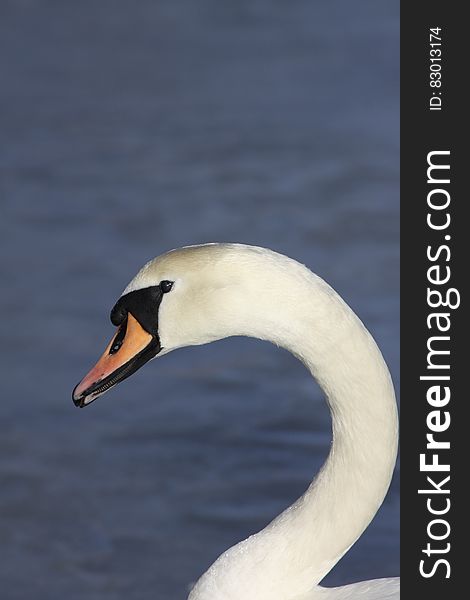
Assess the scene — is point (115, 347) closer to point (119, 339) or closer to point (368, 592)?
point (119, 339)

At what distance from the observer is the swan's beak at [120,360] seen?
11.2 ft

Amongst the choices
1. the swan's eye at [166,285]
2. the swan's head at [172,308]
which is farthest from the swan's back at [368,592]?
the swan's eye at [166,285]

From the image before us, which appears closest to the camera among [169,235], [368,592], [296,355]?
[296,355]

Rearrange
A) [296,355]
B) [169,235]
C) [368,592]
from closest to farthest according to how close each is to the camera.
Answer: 1. [296,355]
2. [368,592]
3. [169,235]

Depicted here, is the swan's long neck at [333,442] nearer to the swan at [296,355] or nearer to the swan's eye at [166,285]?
the swan at [296,355]

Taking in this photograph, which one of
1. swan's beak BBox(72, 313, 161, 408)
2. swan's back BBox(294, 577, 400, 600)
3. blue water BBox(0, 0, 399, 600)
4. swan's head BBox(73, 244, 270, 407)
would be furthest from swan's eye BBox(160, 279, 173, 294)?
blue water BBox(0, 0, 399, 600)

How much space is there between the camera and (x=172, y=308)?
3.31m

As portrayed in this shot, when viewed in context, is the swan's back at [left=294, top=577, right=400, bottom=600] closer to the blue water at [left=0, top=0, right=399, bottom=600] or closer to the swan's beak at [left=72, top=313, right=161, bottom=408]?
the swan's beak at [left=72, top=313, right=161, bottom=408]

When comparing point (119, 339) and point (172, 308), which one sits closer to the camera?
point (172, 308)

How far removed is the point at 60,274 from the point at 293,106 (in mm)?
2208

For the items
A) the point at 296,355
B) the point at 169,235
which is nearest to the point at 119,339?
the point at 296,355

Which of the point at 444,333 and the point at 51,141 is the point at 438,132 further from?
the point at 51,141

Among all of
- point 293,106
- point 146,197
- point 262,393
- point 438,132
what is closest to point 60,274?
point 146,197

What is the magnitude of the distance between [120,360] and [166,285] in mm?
259
